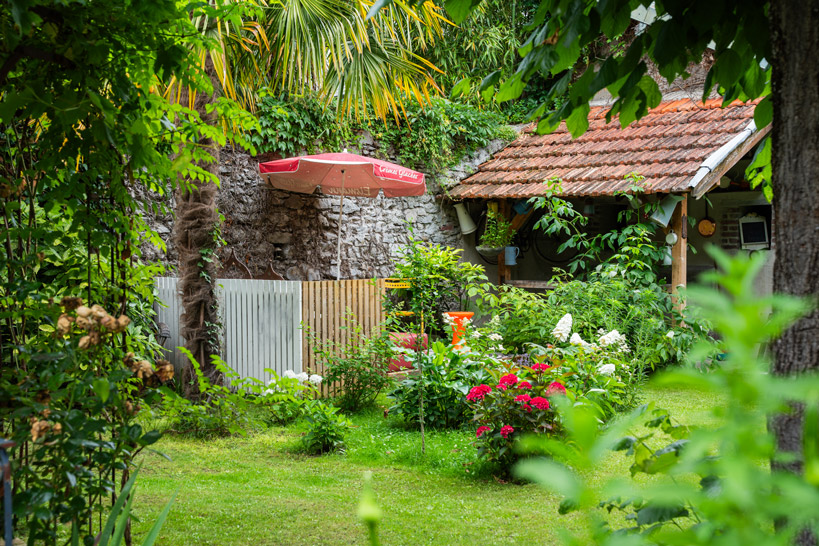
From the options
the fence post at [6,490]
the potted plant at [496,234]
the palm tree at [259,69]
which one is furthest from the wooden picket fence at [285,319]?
the fence post at [6,490]

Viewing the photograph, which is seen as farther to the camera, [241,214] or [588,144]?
[588,144]

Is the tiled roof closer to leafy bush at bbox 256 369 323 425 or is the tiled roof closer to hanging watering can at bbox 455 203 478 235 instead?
hanging watering can at bbox 455 203 478 235

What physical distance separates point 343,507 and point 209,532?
0.76 meters

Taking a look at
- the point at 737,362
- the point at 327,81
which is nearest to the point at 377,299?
the point at 327,81

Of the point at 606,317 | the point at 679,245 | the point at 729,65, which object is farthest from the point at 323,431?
the point at 679,245

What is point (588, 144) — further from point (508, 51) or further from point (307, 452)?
point (307, 452)

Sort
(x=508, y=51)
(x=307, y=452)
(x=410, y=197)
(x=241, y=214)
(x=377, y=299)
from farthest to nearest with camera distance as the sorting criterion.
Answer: (x=508, y=51), (x=410, y=197), (x=241, y=214), (x=377, y=299), (x=307, y=452)

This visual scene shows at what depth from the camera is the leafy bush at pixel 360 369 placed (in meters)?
6.69

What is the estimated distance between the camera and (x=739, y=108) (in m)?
9.74

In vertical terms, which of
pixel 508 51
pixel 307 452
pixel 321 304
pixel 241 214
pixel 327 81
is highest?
pixel 508 51

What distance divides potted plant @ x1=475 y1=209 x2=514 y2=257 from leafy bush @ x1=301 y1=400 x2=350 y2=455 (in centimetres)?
550

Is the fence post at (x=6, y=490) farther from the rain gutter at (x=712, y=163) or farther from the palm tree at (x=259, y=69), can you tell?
the rain gutter at (x=712, y=163)

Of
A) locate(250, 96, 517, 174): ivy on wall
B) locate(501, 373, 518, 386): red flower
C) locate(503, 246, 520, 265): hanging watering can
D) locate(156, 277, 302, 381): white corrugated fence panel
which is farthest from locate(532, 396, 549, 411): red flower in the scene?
locate(503, 246, 520, 265): hanging watering can

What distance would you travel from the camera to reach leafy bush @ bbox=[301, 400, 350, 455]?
5.20 meters
